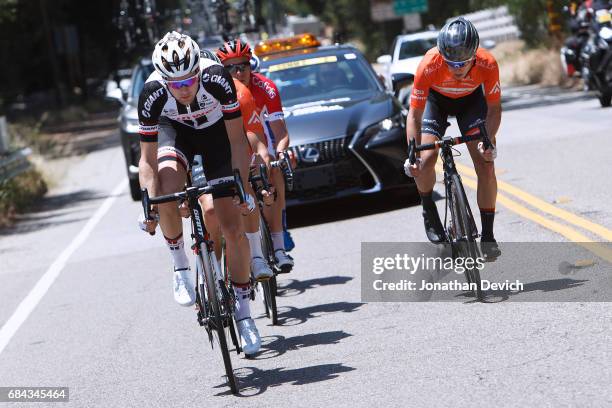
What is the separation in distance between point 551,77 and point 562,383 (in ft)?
83.1

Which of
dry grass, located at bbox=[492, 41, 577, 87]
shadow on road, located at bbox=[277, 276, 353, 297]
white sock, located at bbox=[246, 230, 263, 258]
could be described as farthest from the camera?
dry grass, located at bbox=[492, 41, 577, 87]

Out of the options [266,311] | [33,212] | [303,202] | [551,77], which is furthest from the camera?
[551,77]

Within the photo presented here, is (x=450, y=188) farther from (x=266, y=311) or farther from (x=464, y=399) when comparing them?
(x=464, y=399)

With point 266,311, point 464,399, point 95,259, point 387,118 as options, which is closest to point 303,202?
point 387,118

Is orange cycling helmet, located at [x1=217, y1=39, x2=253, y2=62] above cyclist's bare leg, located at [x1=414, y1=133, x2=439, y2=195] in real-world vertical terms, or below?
above

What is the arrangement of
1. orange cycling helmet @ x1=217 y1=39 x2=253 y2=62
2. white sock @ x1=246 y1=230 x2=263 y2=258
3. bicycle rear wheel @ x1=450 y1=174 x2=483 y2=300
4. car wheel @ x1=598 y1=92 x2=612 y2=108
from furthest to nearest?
1. car wheel @ x1=598 y1=92 x2=612 y2=108
2. orange cycling helmet @ x1=217 y1=39 x2=253 y2=62
3. white sock @ x1=246 y1=230 x2=263 y2=258
4. bicycle rear wheel @ x1=450 y1=174 x2=483 y2=300

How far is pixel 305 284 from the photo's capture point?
9969 mm

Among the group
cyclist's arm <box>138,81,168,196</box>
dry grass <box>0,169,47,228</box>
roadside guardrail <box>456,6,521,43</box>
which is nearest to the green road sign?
roadside guardrail <box>456,6,521,43</box>

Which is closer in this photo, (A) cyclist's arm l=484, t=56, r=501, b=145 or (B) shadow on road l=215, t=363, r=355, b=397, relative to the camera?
(B) shadow on road l=215, t=363, r=355, b=397

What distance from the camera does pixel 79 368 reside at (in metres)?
8.15

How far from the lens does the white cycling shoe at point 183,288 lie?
7.30 meters

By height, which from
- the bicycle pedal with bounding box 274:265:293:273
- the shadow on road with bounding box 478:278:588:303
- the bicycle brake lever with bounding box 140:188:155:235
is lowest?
the shadow on road with bounding box 478:278:588:303

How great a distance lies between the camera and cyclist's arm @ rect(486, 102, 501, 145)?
8391 mm

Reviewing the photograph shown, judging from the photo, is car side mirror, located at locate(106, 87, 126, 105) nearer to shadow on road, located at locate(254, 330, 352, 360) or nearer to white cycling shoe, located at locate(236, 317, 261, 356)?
shadow on road, located at locate(254, 330, 352, 360)
